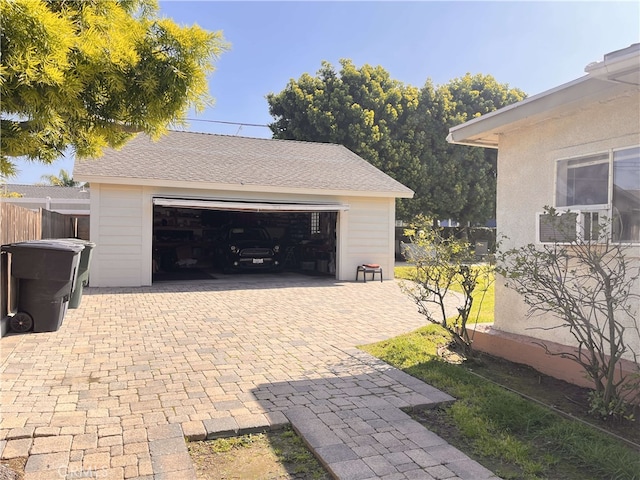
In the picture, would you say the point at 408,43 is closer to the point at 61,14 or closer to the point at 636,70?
the point at 636,70

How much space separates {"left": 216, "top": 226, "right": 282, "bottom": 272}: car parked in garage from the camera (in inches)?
579

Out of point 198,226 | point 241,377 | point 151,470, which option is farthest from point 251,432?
point 198,226

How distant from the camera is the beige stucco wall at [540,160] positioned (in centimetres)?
450

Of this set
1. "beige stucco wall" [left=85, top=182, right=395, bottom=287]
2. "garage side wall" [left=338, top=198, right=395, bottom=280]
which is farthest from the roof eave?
"beige stucco wall" [left=85, top=182, right=395, bottom=287]

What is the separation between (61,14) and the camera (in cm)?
339

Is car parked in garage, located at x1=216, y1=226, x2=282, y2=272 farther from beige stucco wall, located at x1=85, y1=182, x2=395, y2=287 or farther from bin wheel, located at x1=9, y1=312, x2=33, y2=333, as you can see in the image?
bin wheel, located at x1=9, y1=312, x2=33, y2=333

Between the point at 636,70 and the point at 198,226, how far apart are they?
16699mm

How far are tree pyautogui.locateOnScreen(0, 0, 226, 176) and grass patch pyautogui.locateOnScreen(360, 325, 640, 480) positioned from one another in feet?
11.5

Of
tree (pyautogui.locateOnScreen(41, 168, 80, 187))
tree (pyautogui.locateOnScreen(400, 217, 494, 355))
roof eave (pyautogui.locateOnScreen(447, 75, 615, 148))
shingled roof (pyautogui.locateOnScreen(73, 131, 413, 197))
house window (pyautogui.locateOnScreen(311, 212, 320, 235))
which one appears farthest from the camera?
tree (pyautogui.locateOnScreen(41, 168, 80, 187))

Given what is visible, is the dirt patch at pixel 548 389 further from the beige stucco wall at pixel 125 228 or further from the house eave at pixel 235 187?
the beige stucco wall at pixel 125 228

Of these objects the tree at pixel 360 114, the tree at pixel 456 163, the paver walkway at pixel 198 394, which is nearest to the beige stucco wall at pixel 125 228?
the paver walkway at pixel 198 394

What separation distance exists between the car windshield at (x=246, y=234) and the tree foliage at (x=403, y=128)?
9905 millimetres

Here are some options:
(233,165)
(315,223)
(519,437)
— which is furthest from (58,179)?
(519,437)

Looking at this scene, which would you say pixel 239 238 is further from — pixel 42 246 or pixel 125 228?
pixel 42 246
